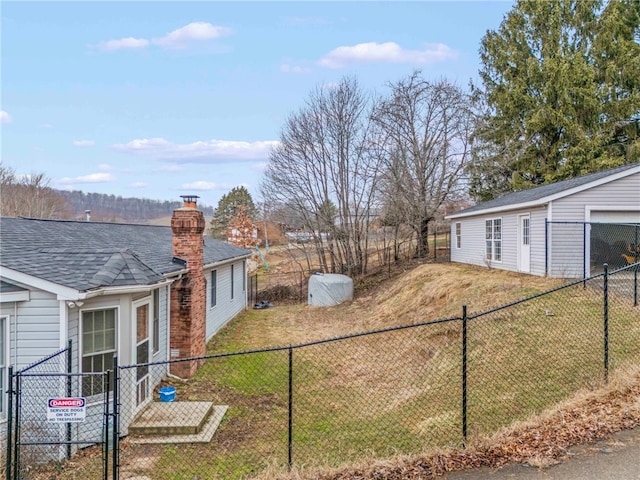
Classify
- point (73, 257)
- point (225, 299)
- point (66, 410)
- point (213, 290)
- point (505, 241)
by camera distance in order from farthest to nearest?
point (505, 241) < point (225, 299) < point (213, 290) < point (73, 257) < point (66, 410)

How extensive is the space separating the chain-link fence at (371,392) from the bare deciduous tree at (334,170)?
13.4 metres

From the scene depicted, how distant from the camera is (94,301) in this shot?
261 inches

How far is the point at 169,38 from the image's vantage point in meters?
14.1

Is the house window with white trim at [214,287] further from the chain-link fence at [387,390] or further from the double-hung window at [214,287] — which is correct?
the chain-link fence at [387,390]

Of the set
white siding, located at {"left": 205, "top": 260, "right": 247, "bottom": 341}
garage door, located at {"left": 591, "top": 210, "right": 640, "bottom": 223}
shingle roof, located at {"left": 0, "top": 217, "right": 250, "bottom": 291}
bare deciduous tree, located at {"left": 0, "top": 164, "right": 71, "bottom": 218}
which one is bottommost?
white siding, located at {"left": 205, "top": 260, "right": 247, "bottom": 341}

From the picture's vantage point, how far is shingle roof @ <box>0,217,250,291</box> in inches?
252

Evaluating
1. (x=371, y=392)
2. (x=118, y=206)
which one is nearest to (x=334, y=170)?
(x=371, y=392)

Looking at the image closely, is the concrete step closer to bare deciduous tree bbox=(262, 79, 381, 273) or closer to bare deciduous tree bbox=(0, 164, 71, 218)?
bare deciduous tree bbox=(262, 79, 381, 273)

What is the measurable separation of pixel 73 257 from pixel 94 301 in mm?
1232

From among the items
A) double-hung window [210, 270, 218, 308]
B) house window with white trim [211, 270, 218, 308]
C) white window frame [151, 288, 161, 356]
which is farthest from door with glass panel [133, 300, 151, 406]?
house window with white trim [211, 270, 218, 308]

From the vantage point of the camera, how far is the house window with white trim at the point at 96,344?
6609mm

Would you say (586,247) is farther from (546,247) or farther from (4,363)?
(4,363)

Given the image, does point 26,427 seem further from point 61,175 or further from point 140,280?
point 61,175

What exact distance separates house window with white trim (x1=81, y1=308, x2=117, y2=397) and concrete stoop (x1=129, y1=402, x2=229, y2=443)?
0.89m
